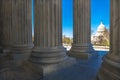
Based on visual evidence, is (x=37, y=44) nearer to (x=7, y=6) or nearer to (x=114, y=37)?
(x=114, y=37)

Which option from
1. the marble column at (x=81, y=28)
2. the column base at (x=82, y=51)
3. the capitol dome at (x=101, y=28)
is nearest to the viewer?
the column base at (x=82, y=51)

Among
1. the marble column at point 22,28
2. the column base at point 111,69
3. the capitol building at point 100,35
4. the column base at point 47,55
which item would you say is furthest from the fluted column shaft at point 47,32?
the capitol building at point 100,35

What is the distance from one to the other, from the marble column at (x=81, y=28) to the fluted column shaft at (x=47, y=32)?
618cm

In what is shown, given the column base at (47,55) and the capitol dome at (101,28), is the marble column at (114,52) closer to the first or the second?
the column base at (47,55)

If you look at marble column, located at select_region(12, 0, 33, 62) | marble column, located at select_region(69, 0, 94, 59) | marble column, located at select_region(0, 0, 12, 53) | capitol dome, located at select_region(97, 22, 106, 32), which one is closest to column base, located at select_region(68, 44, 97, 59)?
marble column, located at select_region(69, 0, 94, 59)

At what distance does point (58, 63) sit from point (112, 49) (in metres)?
5.83

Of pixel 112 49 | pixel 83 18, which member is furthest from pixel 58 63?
pixel 83 18

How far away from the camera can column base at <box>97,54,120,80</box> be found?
733 centimetres

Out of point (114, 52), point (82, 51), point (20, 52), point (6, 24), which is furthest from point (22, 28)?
point (114, 52)

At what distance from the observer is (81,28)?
19875 mm

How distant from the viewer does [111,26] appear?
837cm

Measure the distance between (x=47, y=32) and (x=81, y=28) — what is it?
7.59 meters

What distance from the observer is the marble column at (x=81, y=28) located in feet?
64.3

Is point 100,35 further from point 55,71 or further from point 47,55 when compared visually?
point 55,71
